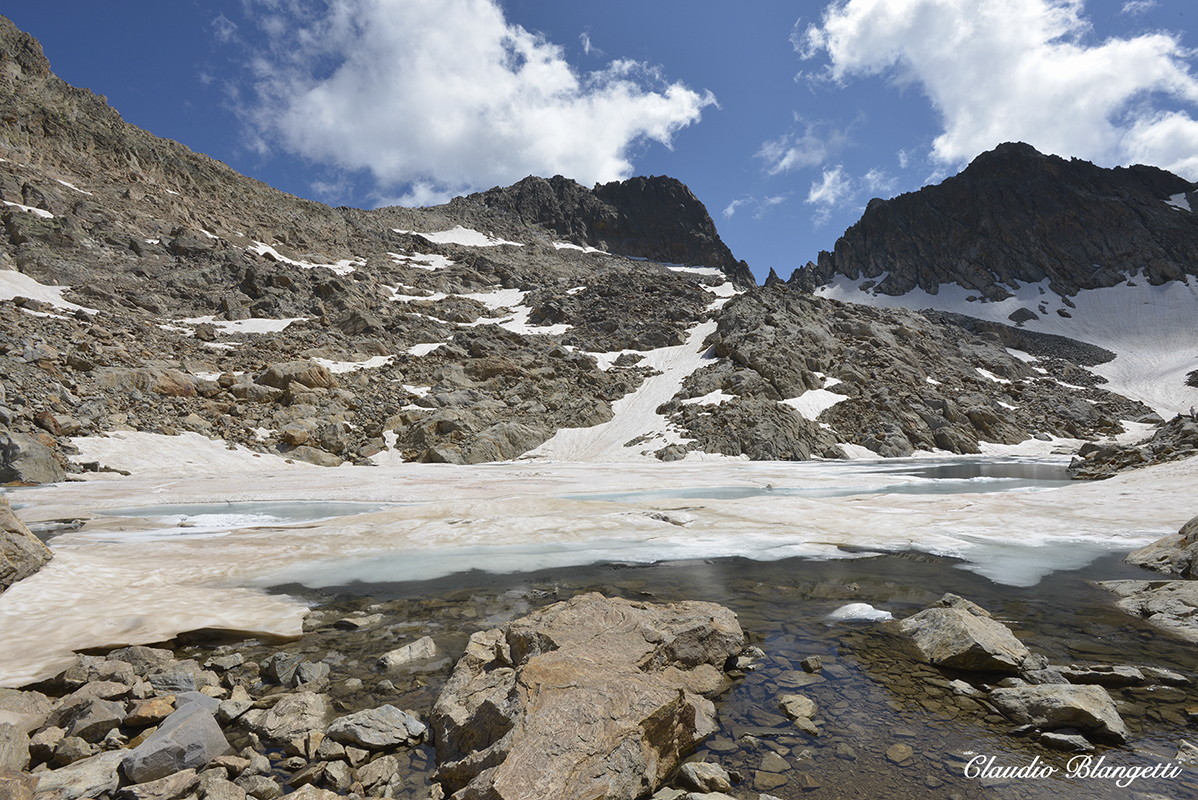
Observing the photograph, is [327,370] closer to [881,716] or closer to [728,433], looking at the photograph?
[728,433]

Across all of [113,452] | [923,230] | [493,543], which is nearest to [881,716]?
[493,543]

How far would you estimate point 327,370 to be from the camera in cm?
5319

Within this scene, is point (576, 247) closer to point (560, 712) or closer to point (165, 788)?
point (560, 712)

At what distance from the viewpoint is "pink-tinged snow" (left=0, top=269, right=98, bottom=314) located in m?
50.0

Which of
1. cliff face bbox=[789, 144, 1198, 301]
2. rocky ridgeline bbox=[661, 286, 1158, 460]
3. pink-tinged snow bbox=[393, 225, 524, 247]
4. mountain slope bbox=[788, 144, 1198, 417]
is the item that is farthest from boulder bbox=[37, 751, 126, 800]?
cliff face bbox=[789, 144, 1198, 301]

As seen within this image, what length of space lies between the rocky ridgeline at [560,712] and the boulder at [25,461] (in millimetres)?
29394

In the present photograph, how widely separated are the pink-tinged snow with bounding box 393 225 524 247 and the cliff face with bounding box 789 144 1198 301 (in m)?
113

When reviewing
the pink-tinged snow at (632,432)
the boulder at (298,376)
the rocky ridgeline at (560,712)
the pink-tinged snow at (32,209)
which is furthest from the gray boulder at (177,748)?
the pink-tinged snow at (32,209)

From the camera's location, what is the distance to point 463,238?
13662 cm

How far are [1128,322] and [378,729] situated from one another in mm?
169888

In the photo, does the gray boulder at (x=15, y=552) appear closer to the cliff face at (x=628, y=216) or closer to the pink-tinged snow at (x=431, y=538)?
the pink-tinged snow at (x=431, y=538)

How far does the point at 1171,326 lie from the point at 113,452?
589 ft

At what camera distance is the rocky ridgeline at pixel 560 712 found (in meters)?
4.26

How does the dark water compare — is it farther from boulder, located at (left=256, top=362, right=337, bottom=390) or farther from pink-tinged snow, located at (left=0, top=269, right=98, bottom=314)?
pink-tinged snow, located at (left=0, top=269, right=98, bottom=314)
